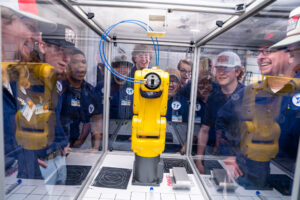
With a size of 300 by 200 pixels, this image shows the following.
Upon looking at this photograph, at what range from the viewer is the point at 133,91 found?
3.29 m

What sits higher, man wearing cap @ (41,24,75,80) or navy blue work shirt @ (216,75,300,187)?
man wearing cap @ (41,24,75,80)

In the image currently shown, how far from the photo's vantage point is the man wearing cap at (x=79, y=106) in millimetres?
2096

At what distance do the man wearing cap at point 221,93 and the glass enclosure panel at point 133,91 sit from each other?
495mm

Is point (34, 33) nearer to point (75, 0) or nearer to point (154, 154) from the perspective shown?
point (75, 0)

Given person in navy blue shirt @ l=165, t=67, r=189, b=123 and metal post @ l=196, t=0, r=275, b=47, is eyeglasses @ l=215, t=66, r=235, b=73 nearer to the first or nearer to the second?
metal post @ l=196, t=0, r=275, b=47

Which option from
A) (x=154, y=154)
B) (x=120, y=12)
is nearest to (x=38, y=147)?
(x=154, y=154)

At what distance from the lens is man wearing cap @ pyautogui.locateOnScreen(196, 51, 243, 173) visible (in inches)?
89.0

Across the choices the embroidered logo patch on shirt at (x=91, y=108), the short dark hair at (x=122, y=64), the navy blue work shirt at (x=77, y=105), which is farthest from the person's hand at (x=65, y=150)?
the short dark hair at (x=122, y=64)

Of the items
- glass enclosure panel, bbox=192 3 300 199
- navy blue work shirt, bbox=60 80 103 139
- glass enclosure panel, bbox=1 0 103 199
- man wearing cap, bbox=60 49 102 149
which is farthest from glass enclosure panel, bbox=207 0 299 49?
navy blue work shirt, bbox=60 80 103 139

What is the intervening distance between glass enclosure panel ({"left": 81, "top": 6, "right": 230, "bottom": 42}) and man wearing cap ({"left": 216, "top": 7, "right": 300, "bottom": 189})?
2.65 feet

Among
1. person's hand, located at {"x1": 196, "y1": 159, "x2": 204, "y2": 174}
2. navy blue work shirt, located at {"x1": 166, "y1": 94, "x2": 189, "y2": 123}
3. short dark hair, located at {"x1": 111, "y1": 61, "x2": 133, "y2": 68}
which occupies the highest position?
short dark hair, located at {"x1": 111, "y1": 61, "x2": 133, "y2": 68}

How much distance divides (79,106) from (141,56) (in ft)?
4.86

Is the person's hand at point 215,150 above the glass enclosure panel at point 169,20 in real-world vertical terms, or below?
below

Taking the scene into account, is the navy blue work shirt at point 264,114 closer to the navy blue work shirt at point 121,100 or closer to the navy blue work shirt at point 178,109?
the navy blue work shirt at point 178,109
